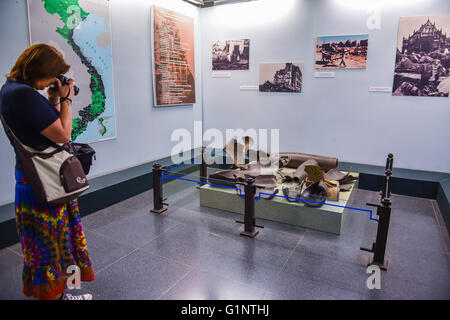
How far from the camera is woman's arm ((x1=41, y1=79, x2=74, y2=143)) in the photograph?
1.95m

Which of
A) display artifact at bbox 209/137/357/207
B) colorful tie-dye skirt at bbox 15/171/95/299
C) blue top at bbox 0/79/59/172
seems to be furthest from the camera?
display artifact at bbox 209/137/357/207

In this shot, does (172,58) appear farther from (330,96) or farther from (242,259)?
(242,259)

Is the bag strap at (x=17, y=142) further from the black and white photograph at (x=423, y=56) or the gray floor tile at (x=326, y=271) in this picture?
the black and white photograph at (x=423, y=56)

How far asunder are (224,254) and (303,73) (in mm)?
4094

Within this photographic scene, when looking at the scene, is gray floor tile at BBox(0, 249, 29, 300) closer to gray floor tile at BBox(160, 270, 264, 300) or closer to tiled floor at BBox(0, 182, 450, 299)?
tiled floor at BBox(0, 182, 450, 299)

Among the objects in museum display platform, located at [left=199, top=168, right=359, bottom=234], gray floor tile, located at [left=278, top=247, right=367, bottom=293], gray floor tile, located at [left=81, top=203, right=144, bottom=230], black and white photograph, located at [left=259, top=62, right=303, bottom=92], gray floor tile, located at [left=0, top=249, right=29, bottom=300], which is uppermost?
black and white photograph, located at [left=259, top=62, right=303, bottom=92]

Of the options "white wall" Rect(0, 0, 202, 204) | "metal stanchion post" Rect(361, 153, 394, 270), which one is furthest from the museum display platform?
"white wall" Rect(0, 0, 202, 204)

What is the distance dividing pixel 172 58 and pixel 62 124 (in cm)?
439

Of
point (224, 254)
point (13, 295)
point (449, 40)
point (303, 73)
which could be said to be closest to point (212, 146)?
point (303, 73)

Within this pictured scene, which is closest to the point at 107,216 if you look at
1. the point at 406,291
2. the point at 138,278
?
the point at 138,278

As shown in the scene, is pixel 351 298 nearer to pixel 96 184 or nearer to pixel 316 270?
pixel 316 270

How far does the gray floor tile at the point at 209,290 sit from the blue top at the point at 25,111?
1.58m

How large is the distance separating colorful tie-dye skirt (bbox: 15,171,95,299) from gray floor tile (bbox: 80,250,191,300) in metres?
0.50

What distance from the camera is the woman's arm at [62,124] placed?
6.41 ft
